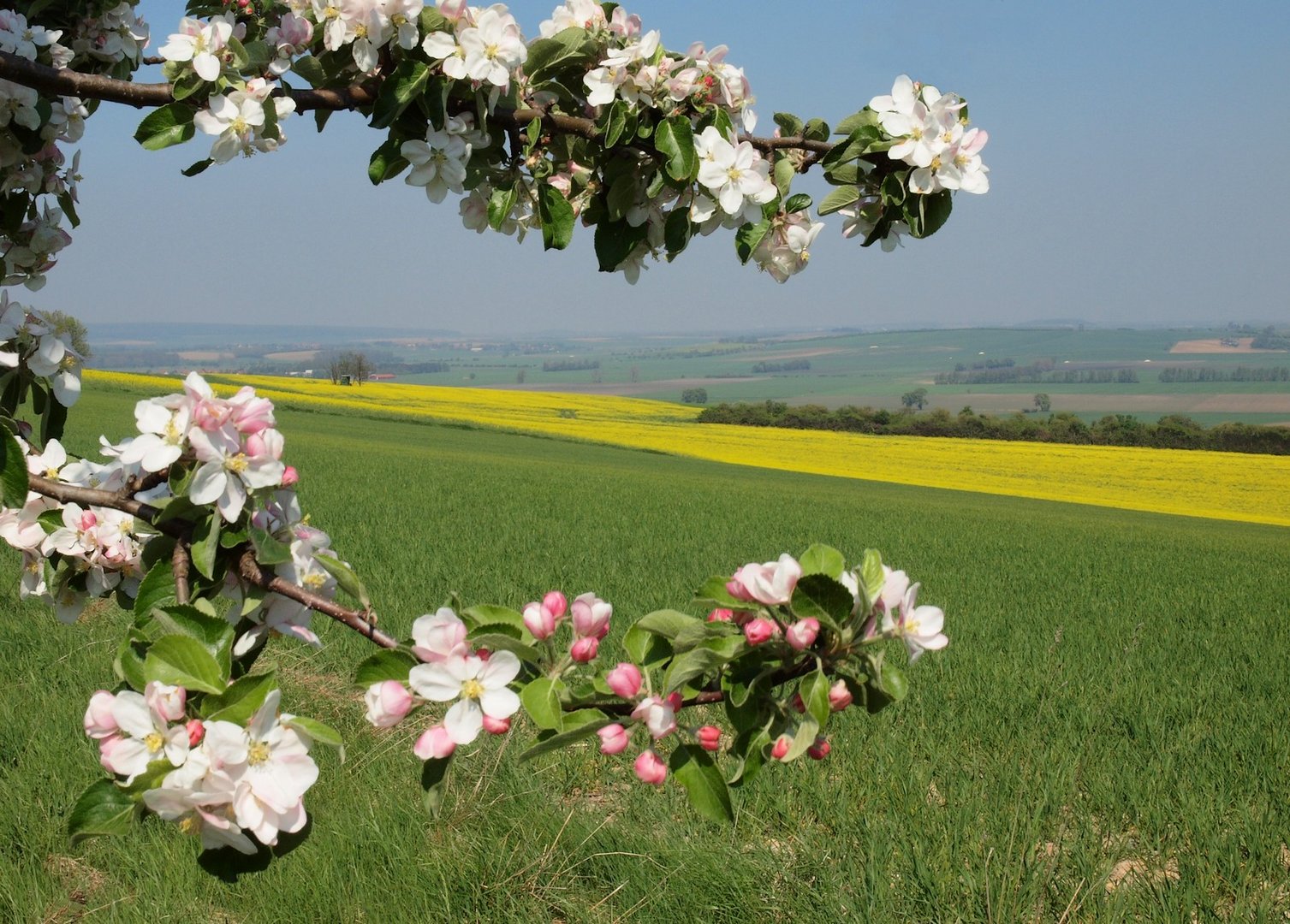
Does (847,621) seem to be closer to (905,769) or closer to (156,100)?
(156,100)

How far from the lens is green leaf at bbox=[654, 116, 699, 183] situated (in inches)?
55.7

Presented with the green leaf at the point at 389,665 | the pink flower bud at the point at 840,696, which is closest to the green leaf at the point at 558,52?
the green leaf at the point at 389,665

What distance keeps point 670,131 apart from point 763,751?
0.84m

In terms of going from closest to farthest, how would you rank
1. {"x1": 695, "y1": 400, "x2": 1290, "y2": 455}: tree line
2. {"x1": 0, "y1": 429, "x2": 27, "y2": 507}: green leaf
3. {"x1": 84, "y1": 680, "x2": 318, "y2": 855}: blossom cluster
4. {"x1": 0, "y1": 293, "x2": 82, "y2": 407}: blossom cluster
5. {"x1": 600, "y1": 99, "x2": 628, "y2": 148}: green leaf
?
{"x1": 84, "y1": 680, "x2": 318, "y2": 855}: blossom cluster, {"x1": 0, "y1": 429, "x2": 27, "y2": 507}: green leaf, {"x1": 600, "y1": 99, "x2": 628, "y2": 148}: green leaf, {"x1": 0, "y1": 293, "x2": 82, "y2": 407}: blossom cluster, {"x1": 695, "y1": 400, "x2": 1290, "y2": 455}: tree line

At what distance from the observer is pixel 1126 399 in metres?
93.2

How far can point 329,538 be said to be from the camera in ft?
4.99

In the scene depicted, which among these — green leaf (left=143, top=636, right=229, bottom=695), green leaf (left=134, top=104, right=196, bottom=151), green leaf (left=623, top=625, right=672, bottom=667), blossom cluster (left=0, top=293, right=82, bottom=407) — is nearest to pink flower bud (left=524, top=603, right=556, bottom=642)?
green leaf (left=623, top=625, right=672, bottom=667)

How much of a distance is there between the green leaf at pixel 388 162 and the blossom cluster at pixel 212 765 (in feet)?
2.60

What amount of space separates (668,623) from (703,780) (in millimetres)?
175

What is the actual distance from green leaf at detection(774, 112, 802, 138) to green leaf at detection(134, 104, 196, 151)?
2.84ft

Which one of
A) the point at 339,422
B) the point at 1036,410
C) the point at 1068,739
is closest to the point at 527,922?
the point at 1068,739

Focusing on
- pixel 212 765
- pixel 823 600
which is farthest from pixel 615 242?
pixel 212 765

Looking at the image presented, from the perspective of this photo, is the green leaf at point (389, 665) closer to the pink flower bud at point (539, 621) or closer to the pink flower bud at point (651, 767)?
the pink flower bud at point (539, 621)

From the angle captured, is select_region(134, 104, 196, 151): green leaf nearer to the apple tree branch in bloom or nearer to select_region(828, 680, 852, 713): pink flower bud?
the apple tree branch in bloom
